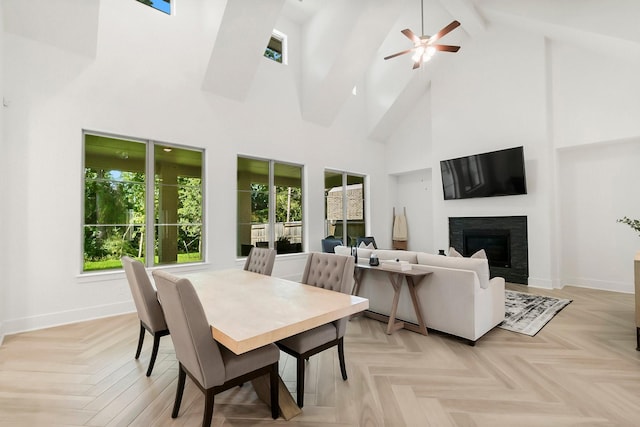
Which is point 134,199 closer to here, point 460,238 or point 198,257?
point 198,257

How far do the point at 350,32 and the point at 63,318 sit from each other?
19.7 ft

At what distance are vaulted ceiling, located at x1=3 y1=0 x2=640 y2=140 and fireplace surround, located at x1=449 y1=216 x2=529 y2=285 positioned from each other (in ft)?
10.1

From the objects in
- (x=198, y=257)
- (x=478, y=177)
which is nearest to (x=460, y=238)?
(x=478, y=177)

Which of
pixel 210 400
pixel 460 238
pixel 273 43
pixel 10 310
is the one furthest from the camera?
pixel 460 238

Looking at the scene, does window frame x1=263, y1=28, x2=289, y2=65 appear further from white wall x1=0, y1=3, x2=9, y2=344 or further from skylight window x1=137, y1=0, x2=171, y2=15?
white wall x1=0, y1=3, x2=9, y2=344

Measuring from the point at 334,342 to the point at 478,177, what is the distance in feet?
17.1

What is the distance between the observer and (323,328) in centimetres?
221

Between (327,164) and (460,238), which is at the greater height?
(327,164)

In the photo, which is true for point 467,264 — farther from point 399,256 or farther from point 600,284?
point 600,284

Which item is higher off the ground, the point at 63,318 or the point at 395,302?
the point at 395,302

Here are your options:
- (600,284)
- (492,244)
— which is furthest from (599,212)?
(492,244)

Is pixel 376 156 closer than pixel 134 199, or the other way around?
pixel 134 199

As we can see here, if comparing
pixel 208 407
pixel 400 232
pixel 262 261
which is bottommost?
pixel 208 407

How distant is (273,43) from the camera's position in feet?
19.9
